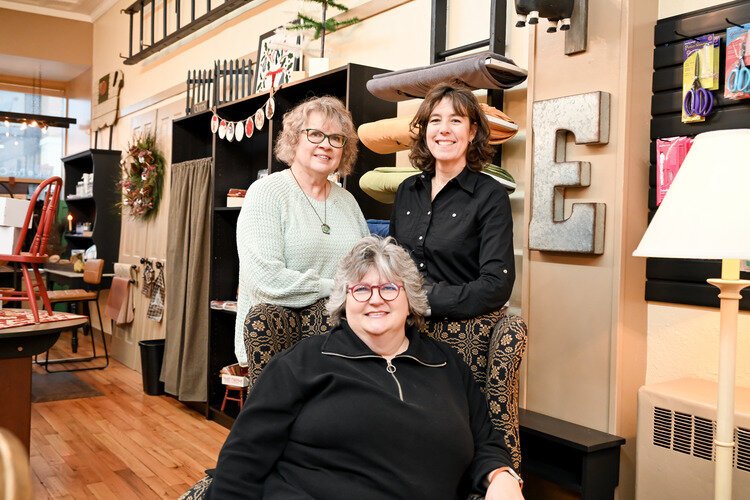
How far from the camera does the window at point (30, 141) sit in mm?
9852

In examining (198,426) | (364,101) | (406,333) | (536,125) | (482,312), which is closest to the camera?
(406,333)

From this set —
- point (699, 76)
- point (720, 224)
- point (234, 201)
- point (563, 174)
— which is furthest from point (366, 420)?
point (234, 201)

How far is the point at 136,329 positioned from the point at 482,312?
16.9ft

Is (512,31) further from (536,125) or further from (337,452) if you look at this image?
(337,452)

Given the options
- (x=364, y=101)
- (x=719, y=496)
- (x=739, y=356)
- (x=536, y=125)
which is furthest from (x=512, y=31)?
(x=719, y=496)

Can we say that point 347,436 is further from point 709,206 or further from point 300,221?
point 709,206

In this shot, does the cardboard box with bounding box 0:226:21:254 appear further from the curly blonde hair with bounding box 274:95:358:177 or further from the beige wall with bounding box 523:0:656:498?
the beige wall with bounding box 523:0:656:498

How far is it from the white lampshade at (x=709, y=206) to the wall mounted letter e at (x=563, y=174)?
0.77 meters

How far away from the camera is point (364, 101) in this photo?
3559mm

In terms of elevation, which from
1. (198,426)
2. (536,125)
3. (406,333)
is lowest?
(198,426)

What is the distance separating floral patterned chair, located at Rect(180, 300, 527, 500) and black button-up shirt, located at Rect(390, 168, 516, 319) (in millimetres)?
79

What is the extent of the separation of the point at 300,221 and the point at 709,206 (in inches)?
49.8

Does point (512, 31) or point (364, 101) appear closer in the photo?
point (512, 31)

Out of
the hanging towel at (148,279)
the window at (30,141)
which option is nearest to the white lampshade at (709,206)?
the hanging towel at (148,279)
